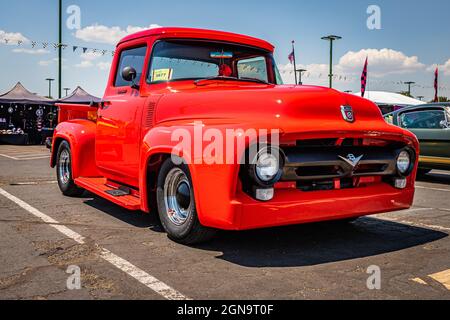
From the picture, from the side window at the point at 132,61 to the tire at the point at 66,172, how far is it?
1.44 m

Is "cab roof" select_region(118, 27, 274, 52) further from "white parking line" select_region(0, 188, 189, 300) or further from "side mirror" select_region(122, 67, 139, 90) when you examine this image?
"white parking line" select_region(0, 188, 189, 300)

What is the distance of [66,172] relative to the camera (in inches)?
259

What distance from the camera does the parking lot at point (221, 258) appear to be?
2.95 meters

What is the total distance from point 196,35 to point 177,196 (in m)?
1.73

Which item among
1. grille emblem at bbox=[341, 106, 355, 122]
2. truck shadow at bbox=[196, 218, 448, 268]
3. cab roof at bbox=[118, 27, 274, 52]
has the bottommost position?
truck shadow at bbox=[196, 218, 448, 268]

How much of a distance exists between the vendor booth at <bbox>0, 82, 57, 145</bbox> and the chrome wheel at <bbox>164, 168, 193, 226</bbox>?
696 inches

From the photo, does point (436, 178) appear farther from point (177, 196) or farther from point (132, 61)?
point (177, 196)

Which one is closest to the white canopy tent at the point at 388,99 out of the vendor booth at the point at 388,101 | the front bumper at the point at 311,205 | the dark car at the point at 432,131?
the vendor booth at the point at 388,101

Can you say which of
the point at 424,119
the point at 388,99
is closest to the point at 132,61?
the point at 424,119

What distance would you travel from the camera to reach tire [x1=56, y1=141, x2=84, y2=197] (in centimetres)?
639

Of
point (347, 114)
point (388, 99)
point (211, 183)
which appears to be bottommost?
point (211, 183)

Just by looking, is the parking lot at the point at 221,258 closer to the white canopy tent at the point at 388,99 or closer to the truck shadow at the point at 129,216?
the truck shadow at the point at 129,216

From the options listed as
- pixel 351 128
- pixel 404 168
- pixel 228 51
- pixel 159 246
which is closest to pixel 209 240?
pixel 159 246

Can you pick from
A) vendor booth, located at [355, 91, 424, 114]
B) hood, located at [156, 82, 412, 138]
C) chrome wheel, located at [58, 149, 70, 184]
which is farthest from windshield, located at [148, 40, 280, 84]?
vendor booth, located at [355, 91, 424, 114]
